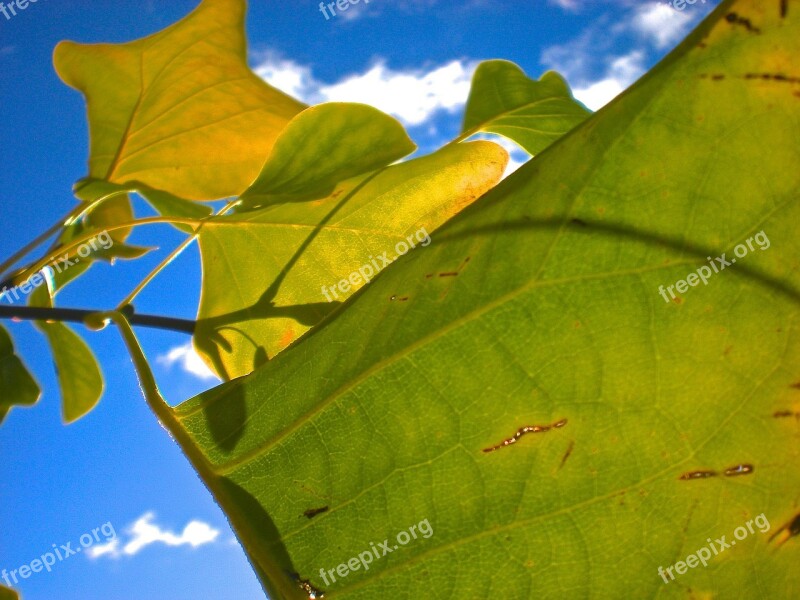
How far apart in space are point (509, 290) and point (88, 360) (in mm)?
679

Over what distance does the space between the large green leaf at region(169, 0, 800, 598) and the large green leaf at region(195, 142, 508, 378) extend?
0.27 m

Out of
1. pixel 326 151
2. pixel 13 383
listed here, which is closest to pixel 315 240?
pixel 326 151

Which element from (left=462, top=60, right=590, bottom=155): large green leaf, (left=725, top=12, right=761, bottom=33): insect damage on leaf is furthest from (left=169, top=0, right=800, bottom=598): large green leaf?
(left=462, top=60, right=590, bottom=155): large green leaf

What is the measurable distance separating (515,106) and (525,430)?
532mm

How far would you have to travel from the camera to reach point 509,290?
0.36 m

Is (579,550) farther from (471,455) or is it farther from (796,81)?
(796,81)

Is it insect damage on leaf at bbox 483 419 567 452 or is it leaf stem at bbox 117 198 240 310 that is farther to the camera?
leaf stem at bbox 117 198 240 310

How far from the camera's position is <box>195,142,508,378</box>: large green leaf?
69 cm

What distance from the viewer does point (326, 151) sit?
2.26 ft

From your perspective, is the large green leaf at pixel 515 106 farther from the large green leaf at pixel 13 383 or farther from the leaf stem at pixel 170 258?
the large green leaf at pixel 13 383

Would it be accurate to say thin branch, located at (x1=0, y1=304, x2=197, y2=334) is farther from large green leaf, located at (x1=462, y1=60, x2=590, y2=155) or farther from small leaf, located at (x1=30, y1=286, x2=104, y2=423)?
large green leaf, located at (x1=462, y1=60, x2=590, y2=155)

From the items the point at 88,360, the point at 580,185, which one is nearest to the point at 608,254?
the point at 580,185

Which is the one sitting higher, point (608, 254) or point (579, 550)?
point (608, 254)

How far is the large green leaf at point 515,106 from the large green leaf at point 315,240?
0.31 ft
